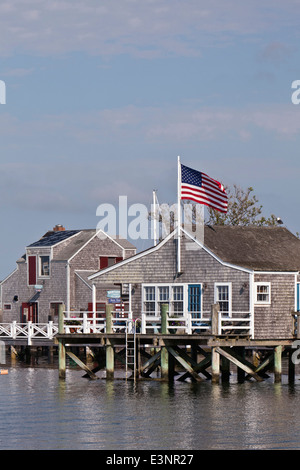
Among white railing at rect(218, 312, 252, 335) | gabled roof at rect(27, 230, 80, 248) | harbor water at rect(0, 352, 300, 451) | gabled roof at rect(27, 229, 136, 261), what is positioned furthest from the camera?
gabled roof at rect(27, 230, 80, 248)

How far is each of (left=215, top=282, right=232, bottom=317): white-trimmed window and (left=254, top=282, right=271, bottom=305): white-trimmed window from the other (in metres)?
1.26

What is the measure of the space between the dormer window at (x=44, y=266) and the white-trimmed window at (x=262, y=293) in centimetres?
2973

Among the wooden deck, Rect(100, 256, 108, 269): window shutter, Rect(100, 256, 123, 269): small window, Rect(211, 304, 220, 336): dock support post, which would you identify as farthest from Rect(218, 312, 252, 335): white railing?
Rect(100, 256, 108, 269): window shutter

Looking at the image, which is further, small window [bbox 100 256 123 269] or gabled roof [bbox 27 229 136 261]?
small window [bbox 100 256 123 269]

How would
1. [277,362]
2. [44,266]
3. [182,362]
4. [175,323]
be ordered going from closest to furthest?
[277,362] < [182,362] < [175,323] < [44,266]

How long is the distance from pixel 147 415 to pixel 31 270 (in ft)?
134

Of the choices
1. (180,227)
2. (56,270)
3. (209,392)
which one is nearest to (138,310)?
(180,227)

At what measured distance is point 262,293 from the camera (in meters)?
43.6

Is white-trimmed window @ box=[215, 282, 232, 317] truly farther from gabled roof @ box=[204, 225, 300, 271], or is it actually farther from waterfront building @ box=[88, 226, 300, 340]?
gabled roof @ box=[204, 225, 300, 271]

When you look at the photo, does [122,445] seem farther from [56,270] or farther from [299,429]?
[56,270]

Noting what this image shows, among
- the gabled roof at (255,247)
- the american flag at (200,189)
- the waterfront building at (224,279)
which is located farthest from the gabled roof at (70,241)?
the american flag at (200,189)

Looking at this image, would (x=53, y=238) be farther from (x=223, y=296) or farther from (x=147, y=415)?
(x=147, y=415)

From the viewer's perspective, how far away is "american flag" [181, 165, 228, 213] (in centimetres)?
4416

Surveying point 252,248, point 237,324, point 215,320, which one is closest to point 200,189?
point 252,248
